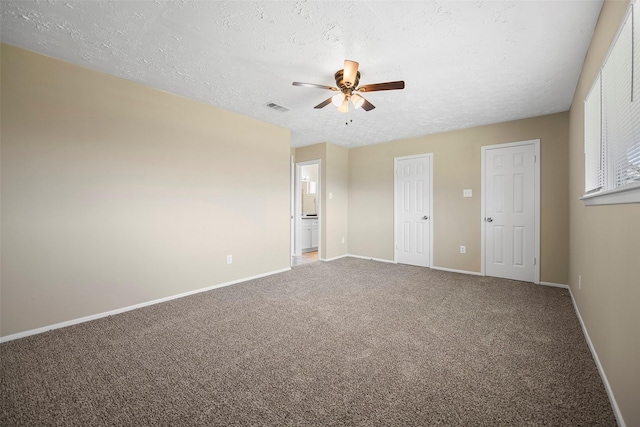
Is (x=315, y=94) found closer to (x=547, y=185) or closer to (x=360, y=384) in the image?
(x=360, y=384)

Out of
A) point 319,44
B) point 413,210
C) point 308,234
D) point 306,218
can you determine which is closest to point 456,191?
point 413,210

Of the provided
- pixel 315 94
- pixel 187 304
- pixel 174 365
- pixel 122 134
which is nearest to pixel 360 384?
pixel 174 365

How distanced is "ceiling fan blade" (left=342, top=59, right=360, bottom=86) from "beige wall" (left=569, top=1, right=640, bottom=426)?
60.9 inches

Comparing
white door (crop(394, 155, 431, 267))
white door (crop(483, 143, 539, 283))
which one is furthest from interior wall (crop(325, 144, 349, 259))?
white door (crop(483, 143, 539, 283))

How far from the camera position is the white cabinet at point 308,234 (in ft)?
22.8

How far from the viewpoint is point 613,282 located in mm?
1530

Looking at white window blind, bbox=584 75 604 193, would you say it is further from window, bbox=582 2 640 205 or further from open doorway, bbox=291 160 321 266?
open doorway, bbox=291 160 321 266

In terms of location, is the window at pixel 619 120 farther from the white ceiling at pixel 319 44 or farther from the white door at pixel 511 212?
the white door at pixel 511 212

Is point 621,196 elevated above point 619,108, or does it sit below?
below

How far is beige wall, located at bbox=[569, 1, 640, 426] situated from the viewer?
121 centimetres

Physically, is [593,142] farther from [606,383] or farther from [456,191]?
[456,191]

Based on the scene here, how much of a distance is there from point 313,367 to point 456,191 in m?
3.95

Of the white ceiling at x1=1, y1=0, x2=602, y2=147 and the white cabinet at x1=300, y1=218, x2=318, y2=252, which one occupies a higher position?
the white ceiling at x1=1, y1=0, x2=602, y2=147

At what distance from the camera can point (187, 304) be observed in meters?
3.06
